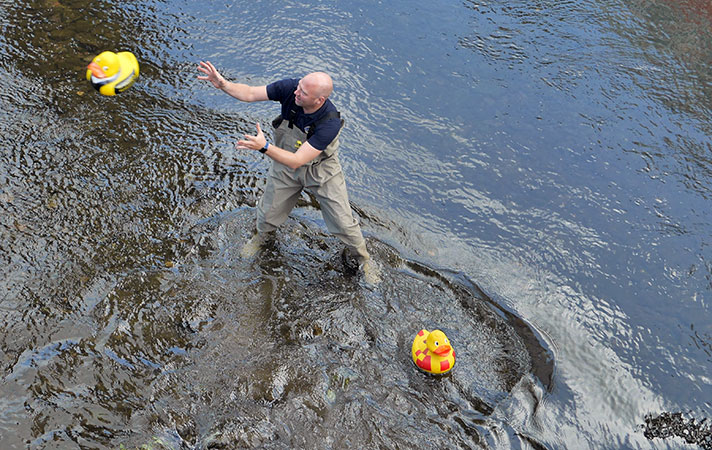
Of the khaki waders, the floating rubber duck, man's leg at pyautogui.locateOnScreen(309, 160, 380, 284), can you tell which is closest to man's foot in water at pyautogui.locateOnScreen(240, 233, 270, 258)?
the khaki waders

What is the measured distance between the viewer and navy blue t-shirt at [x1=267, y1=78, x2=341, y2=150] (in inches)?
169

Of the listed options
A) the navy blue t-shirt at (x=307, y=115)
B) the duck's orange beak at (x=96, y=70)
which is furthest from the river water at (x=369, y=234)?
the navy blue t-shirt at (x=307, y=115)

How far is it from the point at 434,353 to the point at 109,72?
3.70m

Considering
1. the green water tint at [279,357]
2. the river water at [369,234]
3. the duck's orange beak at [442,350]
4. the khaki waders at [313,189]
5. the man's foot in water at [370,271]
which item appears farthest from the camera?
the man's foot in water at [370,271]

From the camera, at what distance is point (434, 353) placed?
4.12 meters

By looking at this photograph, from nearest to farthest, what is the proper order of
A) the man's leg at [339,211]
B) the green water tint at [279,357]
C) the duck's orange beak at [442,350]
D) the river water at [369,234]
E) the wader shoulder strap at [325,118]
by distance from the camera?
the green water tint at [279,357]
the river water at [369,234]
the duck's orange beak at [442,350]
the wader shoulder strap at [325,118]
the man's leg at [339,211]

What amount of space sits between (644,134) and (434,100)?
242 centimetres

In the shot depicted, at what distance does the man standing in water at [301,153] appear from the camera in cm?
420

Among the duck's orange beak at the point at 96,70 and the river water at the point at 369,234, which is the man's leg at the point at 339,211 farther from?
the duck's orange beak at the point at 96,70

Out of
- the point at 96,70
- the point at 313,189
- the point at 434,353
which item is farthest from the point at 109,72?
the point at 434,353

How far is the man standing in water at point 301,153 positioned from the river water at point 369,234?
332mm

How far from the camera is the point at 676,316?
4793 millimetres

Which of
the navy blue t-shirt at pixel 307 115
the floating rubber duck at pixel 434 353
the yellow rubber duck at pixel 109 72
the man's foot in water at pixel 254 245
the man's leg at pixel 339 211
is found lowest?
the man's foot in water at pixel 254 245

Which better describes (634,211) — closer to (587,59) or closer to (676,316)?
(676,316)
